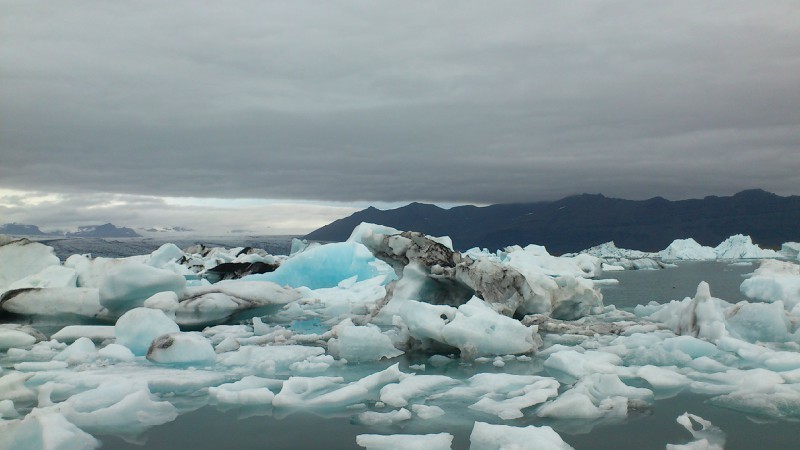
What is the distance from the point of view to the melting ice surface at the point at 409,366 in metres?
5.44

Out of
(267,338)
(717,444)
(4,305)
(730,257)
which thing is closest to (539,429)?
(717,444)

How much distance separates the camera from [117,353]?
8.82 m

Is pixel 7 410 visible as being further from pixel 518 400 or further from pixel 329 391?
pixel 518 400

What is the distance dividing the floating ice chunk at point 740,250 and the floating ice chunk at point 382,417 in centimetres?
7632

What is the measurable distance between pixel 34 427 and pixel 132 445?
81 cm

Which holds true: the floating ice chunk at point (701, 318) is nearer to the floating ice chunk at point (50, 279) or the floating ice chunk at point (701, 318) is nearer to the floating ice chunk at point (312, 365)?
the floating ice chunk at point (312, 365)

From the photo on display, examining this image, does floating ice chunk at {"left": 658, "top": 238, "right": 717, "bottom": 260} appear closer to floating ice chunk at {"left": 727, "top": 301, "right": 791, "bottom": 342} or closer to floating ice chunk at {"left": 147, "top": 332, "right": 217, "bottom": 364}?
floating ice chunk at {"left": 727, "top": 301, "right": 791, "bottom": 342}

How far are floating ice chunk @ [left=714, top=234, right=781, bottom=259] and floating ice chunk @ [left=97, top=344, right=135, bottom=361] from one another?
248 feet

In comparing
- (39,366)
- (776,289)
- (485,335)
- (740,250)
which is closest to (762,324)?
(485,335)

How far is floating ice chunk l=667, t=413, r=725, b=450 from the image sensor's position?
479cm

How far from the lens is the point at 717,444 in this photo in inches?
193

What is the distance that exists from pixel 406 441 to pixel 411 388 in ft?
5.90

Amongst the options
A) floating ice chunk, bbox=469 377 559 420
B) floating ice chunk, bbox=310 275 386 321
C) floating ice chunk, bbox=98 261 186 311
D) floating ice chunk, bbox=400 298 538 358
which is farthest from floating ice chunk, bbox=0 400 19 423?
floating ice chunk, bbox=310 275 386 321

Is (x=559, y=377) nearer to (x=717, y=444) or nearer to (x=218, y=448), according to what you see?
(x=717, y=444)
